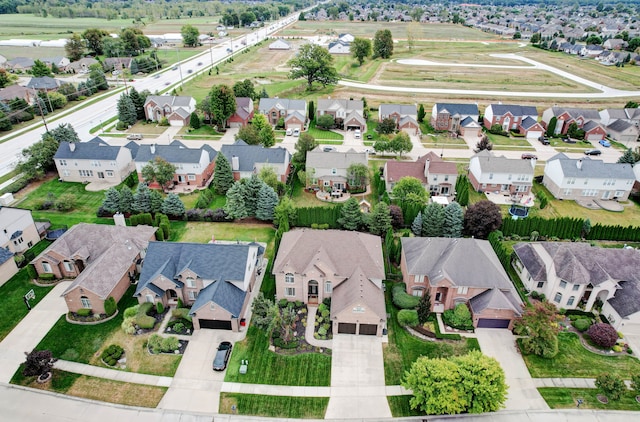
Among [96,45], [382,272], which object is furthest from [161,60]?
[382,272]

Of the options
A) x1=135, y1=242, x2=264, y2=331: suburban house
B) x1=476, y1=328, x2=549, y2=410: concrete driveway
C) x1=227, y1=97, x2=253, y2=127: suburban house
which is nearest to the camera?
x1=476, y1=328, x2=549, y2=410: concrete driveway

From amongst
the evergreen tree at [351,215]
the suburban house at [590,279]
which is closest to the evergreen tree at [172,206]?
the evergreen tree at [351,215]

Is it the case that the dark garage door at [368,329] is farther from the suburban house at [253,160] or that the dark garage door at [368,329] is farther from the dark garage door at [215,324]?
the suburban house at [253,160]

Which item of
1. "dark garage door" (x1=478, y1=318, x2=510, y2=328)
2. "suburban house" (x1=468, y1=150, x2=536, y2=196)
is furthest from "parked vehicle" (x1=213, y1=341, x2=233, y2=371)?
"suburban house" (x1=468, y1=150, x2=536, y2=196)

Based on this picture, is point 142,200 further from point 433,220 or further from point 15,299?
point 433,220

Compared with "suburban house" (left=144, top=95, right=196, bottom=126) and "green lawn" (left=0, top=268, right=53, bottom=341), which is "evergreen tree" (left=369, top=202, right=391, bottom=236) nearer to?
"green lawn" (left=0, top=268, right=53, bottom=341)

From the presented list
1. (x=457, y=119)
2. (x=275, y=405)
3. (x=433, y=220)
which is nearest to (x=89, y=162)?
(x=275, y=405)
